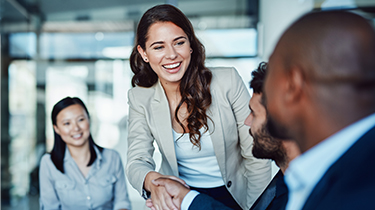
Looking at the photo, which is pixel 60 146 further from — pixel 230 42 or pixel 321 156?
pixel 230 42

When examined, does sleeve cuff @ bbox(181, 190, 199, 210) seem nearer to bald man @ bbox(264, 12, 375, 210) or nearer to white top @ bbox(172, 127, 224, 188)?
white top @ bbox(172, 127, 224, 188)

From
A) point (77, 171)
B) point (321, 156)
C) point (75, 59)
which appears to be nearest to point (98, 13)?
point (75, 59)

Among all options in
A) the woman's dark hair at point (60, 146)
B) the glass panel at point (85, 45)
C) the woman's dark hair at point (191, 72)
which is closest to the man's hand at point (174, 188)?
the woman's dark hair at point (191, 72)

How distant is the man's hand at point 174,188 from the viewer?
1.43m

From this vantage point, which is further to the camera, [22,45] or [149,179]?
[22,45]

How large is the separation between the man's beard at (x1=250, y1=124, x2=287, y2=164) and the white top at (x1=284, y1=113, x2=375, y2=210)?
0.29 meters

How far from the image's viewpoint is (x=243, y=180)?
75.5 inches

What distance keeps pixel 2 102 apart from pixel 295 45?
4.61 metres

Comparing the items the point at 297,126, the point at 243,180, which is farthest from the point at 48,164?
the point at 297,126

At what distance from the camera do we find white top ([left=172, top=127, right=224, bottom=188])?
6.03 feet

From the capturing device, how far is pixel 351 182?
624mm

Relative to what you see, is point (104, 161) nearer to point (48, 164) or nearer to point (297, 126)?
point (48, 164)

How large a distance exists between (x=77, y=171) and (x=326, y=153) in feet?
7.05

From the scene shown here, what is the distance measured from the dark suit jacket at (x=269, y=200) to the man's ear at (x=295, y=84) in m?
0.73
